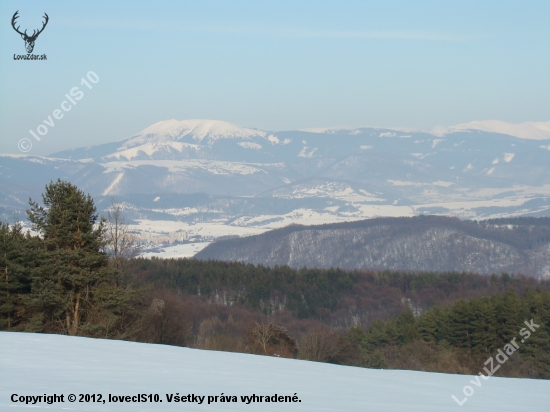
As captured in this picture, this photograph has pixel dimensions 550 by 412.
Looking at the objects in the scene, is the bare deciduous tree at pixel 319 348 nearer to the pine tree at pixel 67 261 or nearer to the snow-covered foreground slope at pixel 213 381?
the pine tree at pixel 67 261

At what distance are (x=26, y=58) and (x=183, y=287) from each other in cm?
5935

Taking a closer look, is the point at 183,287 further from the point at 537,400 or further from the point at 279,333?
the point at 537,400

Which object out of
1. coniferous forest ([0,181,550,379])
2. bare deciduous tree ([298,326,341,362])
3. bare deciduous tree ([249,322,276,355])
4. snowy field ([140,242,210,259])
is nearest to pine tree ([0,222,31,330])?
→ coniferous forest ([0,181,550,379])

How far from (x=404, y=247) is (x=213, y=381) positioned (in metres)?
141

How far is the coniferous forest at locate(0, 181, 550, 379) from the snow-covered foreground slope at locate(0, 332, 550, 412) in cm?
715

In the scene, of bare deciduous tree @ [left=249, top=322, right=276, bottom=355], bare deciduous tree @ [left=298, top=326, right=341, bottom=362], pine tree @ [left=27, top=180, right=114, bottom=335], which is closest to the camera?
pine tree @ [left=27, top=180, right=114, bottom=335]

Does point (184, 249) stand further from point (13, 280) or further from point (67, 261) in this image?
point (67, 261)

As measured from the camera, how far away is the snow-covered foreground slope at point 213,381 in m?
9.20

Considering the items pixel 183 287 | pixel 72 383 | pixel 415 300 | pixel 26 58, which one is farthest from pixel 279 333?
pixel 415 300

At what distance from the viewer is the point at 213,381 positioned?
36.2 feet

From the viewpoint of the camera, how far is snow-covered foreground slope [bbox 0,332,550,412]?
9203 millimetres

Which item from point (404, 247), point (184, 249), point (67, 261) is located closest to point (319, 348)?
point (67, 261)

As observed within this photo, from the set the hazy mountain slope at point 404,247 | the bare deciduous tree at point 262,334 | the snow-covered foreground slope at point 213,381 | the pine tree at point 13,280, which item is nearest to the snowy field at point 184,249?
the hazy mountain slope at point 404,247

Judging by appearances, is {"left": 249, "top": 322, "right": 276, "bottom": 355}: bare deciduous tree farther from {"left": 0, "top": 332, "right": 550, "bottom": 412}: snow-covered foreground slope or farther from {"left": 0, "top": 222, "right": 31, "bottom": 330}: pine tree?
{"left": 0, "top": 332, "right": 550, "bottom": 412}: snow-covered foreground slope
